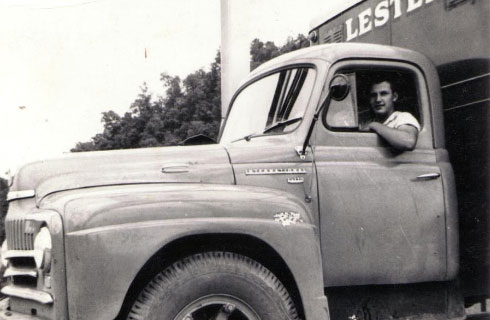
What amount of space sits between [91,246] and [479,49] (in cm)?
268

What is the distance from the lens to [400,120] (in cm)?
399

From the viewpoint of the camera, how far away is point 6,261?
355cm

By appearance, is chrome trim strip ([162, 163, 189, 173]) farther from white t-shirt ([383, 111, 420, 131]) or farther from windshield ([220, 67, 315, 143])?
white t-shirt ([383, 111, 420, 131])

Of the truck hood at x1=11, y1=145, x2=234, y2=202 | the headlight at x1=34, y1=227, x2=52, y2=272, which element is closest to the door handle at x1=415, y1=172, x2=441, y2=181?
the truck hood at x1=11, y1=145, x2=234, y2=202

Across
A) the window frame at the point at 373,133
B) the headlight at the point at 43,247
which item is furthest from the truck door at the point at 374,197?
the headlight at the point at 43,247

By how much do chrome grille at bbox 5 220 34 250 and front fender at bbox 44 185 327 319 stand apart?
0.29 m

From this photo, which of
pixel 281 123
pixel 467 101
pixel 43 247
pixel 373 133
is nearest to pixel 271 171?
pixel 281 123

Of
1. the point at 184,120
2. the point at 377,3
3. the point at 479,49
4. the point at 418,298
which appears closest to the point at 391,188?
the point at 418,298

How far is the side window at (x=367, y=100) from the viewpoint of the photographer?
3.87 meters

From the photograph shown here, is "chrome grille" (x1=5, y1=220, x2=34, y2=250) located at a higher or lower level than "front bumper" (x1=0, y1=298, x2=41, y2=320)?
higher

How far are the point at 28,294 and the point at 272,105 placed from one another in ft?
6.19

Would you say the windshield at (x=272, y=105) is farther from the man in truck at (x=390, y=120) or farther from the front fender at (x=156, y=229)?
the front fender at (x=156, y=229)

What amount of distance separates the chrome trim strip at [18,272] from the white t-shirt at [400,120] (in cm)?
234

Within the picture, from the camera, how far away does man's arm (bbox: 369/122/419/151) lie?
3844 millimetres
